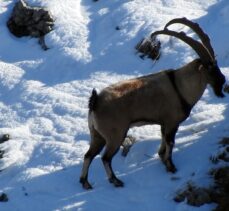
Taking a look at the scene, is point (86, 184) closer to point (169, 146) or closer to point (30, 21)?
point (169, 146)

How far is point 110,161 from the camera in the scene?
984cm

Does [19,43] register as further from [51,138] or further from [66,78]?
[51,138]

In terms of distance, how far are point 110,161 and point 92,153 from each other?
396mm

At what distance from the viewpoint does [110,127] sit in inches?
378

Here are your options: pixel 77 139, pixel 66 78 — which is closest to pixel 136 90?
pixel 77 139

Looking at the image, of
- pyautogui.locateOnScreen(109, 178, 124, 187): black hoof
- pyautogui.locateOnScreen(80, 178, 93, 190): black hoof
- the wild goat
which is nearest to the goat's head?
the wild goat

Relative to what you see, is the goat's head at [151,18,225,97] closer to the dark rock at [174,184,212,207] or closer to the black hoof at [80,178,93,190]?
the dark rock at [174,184,212,207]

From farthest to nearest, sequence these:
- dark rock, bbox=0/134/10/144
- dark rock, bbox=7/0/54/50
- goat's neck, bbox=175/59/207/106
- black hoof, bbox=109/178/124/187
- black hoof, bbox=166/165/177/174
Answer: dark rock, bbox=7/0/54/50 < dark rock, bbox=0/134/10/144 < goat's neck, bbox=175/59/207/106 < black hoof, bbox=166/165/177/174 < black hoof, bbox=109/178/124/187

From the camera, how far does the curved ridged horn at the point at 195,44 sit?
9.96m

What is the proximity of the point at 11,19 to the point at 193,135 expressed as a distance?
7.13 metres

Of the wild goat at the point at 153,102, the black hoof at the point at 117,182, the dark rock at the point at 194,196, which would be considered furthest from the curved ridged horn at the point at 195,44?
the black hoof at the point at 117,182

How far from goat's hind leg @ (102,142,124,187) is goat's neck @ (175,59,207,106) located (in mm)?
1501

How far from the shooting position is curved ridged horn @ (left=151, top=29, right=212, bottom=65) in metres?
9.96

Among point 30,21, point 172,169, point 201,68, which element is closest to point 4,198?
point 172,169
